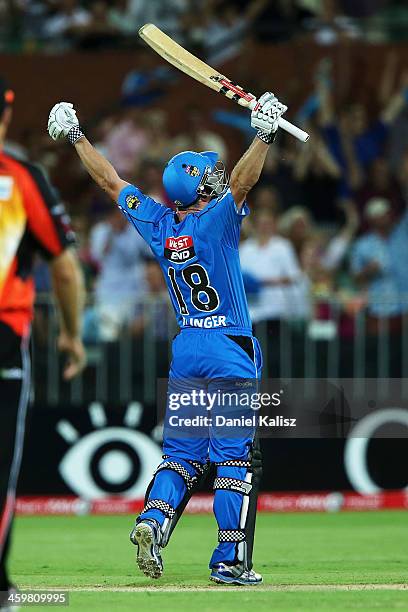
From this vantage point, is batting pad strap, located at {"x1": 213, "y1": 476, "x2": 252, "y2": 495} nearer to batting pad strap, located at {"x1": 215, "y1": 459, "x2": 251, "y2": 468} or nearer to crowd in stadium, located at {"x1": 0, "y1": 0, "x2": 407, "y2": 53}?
batting pad strap, located at {"x1": 215, "y1": 459, "x2": 251, "y2": 468}

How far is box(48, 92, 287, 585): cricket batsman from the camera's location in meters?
7.95

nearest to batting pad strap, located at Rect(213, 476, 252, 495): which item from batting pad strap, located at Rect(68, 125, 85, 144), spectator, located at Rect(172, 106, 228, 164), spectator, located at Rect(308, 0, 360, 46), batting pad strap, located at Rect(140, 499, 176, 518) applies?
batting pad strap, located at Rect(140, 499, 176, 518)

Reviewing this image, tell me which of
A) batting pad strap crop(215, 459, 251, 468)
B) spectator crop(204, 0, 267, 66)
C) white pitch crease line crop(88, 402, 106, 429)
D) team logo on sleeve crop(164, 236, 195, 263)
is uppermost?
spectator crop(204, 0, 267, 66)

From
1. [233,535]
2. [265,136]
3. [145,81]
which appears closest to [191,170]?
[265,136]

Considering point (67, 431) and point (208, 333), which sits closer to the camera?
point (208, 333)

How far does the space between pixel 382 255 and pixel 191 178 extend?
23.9 feet

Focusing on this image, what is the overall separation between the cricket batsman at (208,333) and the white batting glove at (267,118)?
214 millimetres

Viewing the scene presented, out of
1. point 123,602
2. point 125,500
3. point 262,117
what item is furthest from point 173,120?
point 123,602

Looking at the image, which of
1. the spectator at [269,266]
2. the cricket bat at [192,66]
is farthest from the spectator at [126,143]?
the cricket bat at [192,66]

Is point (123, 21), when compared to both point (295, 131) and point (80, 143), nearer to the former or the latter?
point (80, 143)

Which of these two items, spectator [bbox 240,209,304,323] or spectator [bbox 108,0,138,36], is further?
spectator [bbox 108,0,138,36]

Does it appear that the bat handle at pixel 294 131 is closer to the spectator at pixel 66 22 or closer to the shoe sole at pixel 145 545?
the shoe sole at pixel 145 545

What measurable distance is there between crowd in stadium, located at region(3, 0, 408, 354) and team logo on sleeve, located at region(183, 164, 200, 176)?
594cm

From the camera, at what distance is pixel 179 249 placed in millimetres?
8023
